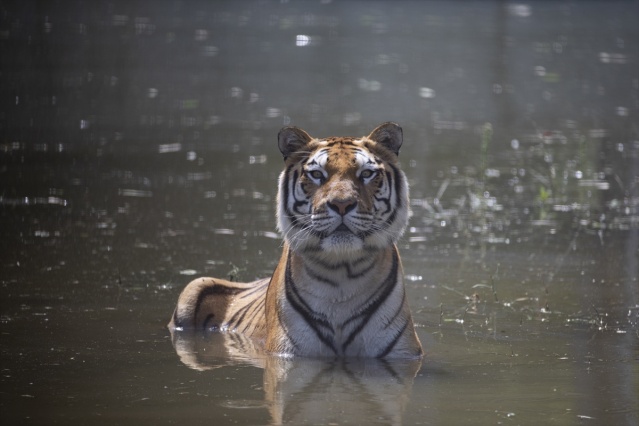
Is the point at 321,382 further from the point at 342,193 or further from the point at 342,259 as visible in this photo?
the point at 342,193

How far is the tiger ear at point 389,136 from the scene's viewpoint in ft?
16.6

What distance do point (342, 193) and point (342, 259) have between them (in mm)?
306

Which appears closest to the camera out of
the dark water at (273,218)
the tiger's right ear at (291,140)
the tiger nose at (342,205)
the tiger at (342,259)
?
the dark water at (273,218)

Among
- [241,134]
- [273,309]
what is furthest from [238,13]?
[273,309]

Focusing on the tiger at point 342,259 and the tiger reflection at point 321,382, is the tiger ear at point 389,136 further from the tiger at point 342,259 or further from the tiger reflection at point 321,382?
the tiger reflection at point 321,382

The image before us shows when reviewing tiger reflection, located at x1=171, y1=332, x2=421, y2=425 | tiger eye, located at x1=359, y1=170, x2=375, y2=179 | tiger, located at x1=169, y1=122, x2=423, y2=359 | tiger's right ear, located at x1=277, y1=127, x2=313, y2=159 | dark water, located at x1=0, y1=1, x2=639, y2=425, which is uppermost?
tiger's right ear, located at x1=277, y1=127, x2=313, y2=159

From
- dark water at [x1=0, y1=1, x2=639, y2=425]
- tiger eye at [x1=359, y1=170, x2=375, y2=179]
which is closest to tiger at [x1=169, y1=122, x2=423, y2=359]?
tiger eye at [x1=359, y1=170, x2=375, y2=179]

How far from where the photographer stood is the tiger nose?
183 inches

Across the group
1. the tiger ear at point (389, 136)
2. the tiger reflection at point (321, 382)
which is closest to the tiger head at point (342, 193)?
the tiger ear at point (389, 136)

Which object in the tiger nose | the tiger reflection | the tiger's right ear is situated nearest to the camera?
the tiger reflection

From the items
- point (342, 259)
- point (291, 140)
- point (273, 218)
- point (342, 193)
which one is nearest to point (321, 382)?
point (342, 259)

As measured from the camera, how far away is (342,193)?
15.4 ft

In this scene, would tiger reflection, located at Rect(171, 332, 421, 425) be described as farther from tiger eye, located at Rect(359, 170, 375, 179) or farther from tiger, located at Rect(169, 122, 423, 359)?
tiger eye, located at Rect(359, 170, 375, 179)

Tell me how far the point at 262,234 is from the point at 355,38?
39.3ft
